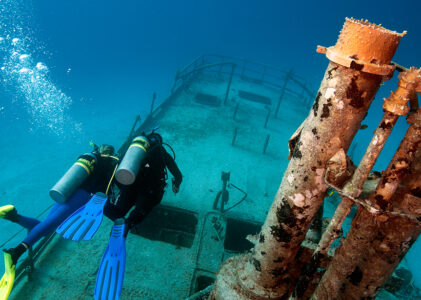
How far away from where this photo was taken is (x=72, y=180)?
3.94 m

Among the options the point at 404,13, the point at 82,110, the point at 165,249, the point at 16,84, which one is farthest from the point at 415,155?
the point at 404,13

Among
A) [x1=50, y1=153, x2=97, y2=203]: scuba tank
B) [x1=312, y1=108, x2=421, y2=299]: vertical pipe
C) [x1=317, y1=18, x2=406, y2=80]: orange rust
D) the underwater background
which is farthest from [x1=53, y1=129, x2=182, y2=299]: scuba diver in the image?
the underwater background

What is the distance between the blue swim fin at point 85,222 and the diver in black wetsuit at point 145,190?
29 centimetres

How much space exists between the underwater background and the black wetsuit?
887 centimetres

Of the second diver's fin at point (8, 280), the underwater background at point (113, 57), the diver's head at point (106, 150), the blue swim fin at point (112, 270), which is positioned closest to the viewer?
the blue swim fin at point (112, 270)

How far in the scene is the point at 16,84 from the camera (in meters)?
36.7

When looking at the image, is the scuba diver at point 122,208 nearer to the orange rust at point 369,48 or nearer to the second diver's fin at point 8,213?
the second diver's fin at point 8,213

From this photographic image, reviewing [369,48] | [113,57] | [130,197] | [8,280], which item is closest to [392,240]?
[369,48]

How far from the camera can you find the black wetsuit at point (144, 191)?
4113mm

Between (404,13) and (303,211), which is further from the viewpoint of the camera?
(404,13)

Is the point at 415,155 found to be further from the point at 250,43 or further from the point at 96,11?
the point at 96,11

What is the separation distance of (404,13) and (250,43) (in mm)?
96074

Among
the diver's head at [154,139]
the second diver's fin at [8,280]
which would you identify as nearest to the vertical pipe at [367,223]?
the diver's head at [154,139]

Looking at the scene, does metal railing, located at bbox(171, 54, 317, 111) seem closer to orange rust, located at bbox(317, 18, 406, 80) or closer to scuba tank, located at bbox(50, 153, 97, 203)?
scuba tank, located at bbox(50, 153, 97, 203)
